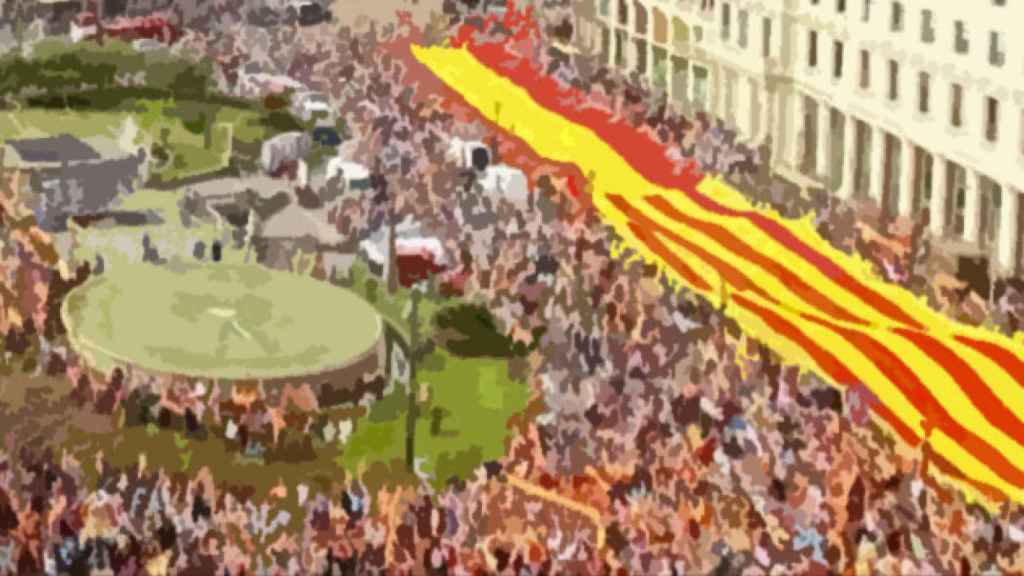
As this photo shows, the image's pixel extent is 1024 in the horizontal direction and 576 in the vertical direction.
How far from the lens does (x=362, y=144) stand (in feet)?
224

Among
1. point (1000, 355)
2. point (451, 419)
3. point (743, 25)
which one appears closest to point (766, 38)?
point (743, 25)

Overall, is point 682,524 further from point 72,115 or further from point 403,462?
point 72,115

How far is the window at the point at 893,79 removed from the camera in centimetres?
6006

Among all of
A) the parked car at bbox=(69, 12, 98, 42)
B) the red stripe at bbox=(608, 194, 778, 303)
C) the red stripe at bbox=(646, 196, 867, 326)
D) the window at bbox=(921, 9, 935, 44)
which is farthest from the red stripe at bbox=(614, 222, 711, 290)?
the parked car at bbox=(69, 12, 98, 42)

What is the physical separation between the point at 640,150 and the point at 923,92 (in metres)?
13.9

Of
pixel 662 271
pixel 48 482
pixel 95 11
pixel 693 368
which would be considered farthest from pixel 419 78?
pixel 48 482

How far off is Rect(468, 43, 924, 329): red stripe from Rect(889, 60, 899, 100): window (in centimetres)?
694

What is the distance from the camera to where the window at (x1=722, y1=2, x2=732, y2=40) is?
7450cm

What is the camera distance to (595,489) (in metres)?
34.3

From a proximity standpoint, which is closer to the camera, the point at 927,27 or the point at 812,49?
the point at 927,27

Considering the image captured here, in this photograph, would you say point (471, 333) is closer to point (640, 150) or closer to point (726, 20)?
point (640, 150)

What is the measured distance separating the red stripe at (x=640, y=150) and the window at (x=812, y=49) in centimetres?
574

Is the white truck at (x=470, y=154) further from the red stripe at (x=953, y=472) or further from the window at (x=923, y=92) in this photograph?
the red stripe at (x=953, y=472)

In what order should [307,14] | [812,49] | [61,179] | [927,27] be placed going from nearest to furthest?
[61,179] → [927,27] → [812,49] → [307,14]
